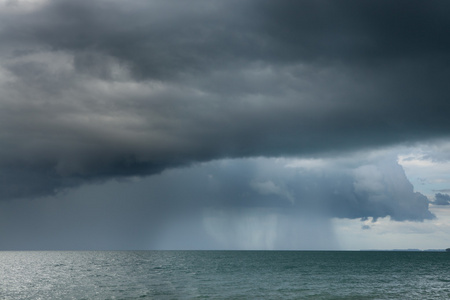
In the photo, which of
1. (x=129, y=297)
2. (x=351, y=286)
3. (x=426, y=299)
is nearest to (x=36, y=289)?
(x=129, y=297)

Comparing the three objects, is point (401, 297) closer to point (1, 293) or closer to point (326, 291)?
point (326, 291)

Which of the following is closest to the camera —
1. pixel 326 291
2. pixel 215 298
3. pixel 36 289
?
pixel 215 298

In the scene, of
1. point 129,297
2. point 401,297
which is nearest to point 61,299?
point 129,297

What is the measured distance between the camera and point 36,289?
71312 millimetres

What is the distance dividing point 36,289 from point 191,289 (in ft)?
91.1

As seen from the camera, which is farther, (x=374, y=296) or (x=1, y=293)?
(x=1, y=293)

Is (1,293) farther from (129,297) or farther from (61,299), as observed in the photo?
(129,297)

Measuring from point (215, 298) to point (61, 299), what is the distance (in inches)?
862

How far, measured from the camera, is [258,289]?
221 feet

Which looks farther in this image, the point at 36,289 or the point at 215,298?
the point at 36,289

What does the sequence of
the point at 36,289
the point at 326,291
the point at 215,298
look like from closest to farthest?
1. the point at 215,298
2. the point at 326,291
3. the point at 36,289

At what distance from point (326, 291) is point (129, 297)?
3028 cm

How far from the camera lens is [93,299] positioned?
5684cm

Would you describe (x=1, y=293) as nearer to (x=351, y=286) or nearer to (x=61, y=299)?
(x=61, y=299)
